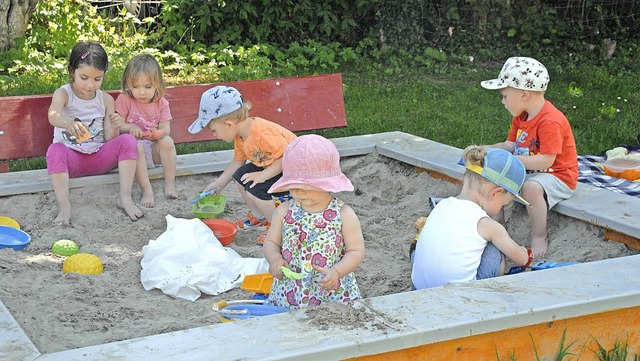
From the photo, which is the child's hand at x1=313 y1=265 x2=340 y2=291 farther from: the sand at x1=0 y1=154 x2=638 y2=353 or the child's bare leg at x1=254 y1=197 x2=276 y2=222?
the child's bare leg at x1=254 y1=197 x2=276 y2=222

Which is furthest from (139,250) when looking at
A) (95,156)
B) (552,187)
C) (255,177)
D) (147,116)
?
(552,187)

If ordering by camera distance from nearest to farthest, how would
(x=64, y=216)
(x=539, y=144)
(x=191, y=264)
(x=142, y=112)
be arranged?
(x=191, y=264) → (x=539, y=144) → (x=64, y=216) → (x=142, y=112)

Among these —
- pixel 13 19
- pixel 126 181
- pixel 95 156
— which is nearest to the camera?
pixel 126 181

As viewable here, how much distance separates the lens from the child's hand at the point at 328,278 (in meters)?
3.02

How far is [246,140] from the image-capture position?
15.2ft

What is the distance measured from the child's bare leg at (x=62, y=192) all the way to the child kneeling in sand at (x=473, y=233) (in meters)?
2.11

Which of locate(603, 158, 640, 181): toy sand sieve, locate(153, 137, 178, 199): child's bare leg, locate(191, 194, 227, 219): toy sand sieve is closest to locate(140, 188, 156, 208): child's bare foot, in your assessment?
locate(153, 137, 178, 199): child's bare leg

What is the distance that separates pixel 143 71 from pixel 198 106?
66 centimetres

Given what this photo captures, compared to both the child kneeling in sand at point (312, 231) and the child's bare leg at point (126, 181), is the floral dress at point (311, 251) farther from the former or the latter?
the child's bare leg at point (126, 181)

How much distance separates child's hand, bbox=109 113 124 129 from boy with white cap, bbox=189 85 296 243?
0.74 metres

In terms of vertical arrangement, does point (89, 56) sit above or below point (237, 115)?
above

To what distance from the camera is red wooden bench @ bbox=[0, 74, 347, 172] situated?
5.24 meters

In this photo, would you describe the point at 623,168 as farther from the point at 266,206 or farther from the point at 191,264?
the point at 191,264

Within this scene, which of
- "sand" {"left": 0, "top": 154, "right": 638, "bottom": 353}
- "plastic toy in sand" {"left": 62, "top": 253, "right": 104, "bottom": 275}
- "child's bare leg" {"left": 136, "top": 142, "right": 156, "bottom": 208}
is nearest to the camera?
"sand" {"left": 0, "top": 154, "right": 638, "bottom": 353}
